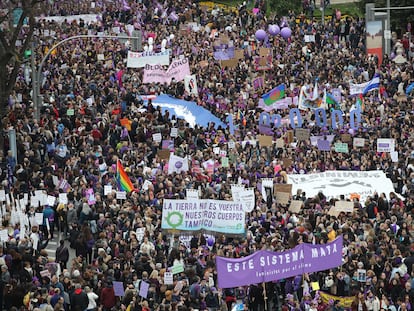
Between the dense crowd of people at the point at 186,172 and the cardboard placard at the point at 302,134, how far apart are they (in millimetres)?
197

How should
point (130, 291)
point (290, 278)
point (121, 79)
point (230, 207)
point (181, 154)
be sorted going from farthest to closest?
point (121, 79)
point (181, 154)
point (230, 207)
point (290, 278)
point (130, 291)

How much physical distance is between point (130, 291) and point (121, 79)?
18.6 meters

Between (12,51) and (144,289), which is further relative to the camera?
(12,51)

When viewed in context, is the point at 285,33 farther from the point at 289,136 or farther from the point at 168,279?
the point at 168,279

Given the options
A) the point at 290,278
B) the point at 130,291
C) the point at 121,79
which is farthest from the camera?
the point at 121,79

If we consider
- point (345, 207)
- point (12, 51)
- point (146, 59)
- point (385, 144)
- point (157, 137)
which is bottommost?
point (345, 207)

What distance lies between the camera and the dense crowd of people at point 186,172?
28031mm

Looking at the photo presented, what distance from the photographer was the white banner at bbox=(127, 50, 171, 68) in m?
45.6

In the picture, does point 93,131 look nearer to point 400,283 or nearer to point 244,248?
point 244,248

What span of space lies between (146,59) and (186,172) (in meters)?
10.7

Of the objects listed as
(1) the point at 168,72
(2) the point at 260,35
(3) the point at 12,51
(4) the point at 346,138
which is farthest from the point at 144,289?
(2) the point at 260,35

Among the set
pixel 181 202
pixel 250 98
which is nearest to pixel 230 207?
pixel 181 202

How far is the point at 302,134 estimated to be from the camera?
1577 inches

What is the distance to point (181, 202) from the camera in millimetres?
31281
